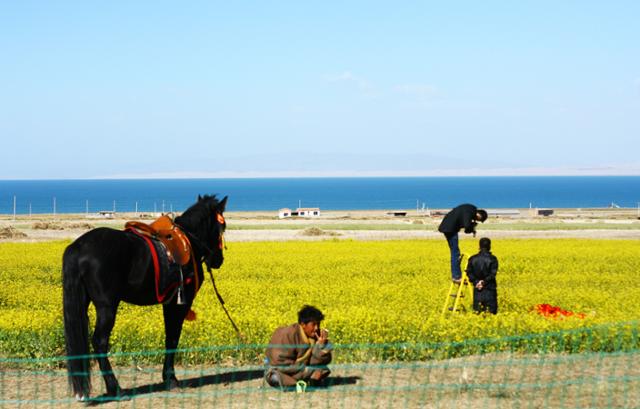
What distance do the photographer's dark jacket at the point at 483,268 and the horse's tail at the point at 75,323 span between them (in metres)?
8.03

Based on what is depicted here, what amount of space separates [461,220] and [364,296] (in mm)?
5418

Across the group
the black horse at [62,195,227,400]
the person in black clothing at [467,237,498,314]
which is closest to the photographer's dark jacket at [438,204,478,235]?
the person in black clothing at [467,237,498,314]

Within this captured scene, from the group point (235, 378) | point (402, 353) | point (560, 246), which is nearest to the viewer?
point (235, 378)

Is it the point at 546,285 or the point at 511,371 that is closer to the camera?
the point at 511,371

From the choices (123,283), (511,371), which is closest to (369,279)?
(511,371)

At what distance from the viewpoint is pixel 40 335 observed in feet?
44.6

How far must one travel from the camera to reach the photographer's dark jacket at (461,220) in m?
15.3

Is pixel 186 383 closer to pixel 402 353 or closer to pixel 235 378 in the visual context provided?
pixel 235 378

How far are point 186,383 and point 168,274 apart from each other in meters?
1.72

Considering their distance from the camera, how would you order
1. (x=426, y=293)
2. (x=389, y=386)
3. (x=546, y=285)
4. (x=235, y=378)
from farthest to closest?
(x=546, y=285)
(x=426, y=293)
(x=235, y=378)
(x=389, y=386)

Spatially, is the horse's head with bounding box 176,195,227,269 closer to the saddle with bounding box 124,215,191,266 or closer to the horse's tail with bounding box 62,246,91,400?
the saddle with bounding box 124,215,191,266

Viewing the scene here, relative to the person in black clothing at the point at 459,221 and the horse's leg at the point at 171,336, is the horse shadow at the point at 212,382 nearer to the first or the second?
the horse's leg at the point at 171,336

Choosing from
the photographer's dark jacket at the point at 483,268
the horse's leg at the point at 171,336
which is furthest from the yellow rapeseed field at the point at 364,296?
the horse's leg at the point at 171,336

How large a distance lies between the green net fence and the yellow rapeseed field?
14 cm
